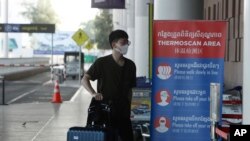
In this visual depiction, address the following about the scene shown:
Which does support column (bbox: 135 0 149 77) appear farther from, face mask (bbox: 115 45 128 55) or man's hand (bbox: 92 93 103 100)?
man's hand (bbox: 92 93 103 100)

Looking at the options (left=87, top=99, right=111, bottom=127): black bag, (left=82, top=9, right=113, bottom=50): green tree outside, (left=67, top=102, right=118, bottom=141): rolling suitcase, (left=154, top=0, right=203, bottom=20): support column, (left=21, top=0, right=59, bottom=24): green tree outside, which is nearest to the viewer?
(left=67, top=102, right=118, bottom=141): rolling suitcase

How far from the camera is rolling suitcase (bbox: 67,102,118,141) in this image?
7.56 metres

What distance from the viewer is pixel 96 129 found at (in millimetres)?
7637

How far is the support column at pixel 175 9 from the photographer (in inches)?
514

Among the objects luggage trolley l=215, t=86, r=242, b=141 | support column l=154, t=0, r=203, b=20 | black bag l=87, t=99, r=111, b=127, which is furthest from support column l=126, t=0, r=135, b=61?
black bag l=87, t=99, r=111, b=127

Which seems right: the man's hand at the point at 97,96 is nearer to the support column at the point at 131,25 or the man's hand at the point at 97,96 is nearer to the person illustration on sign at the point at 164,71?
the person illustration on sign at the point at 164,71

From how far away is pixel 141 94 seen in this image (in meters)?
11.6

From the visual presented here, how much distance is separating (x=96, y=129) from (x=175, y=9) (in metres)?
5.92

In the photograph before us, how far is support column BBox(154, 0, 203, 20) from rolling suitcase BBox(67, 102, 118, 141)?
5.33 m

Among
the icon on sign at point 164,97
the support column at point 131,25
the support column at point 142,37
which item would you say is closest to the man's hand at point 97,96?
the icon on sign at point 164,97

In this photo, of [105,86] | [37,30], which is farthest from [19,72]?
[105,86]

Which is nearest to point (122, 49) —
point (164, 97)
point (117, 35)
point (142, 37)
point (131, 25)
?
point (117, 35)

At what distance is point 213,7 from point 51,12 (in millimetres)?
128636

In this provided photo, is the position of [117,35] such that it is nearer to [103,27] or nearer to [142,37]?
[142,37]
